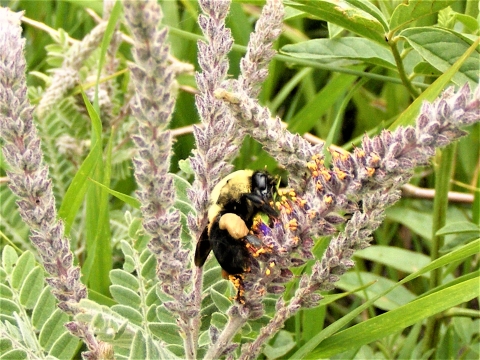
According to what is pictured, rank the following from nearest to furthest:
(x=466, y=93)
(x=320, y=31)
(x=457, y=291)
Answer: (x=466, y=93) < (x=457, y=291) < (x=320, y=31)

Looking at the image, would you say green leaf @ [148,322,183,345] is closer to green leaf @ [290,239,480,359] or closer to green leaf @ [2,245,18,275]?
green leaf @ [290,239,480,359]

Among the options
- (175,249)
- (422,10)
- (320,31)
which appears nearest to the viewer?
(175,249)

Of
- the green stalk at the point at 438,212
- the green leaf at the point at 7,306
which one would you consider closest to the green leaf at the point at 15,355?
the green leaf at the point at 7,306

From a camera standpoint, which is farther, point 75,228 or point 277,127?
point 75,228

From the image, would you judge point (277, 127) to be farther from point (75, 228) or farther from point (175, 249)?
point (75, 228)

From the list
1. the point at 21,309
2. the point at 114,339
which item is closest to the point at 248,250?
the point at 114,339

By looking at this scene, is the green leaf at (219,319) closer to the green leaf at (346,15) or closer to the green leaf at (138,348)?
the green leaf at (138,348)

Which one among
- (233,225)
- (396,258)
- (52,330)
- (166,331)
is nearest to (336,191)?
(233,225)
